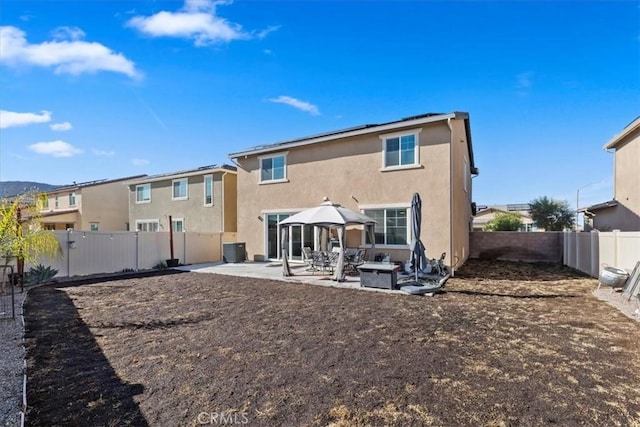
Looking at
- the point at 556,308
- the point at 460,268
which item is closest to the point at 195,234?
the point at 460,268

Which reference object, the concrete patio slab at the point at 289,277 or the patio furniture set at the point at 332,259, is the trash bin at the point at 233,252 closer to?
the concrete patio slab at the point at 289,277

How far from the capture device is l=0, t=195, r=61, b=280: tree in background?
6.97 m

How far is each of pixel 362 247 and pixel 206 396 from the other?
11257 millimetres

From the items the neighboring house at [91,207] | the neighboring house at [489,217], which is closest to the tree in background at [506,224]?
the neighboring house at [489,217]

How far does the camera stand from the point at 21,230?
7875 millimetres

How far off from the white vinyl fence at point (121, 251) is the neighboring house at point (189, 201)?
8.19 feet

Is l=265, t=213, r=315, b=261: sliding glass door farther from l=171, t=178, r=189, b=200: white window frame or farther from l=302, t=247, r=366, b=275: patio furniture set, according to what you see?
l=171, t=178, r=189, b=200: white window frame

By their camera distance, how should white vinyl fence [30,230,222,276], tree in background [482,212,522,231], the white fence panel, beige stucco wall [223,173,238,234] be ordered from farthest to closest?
tree in background [482,212,522,231] < beige stucco wall [223,173,238,234] < white vinyl fence [30,230,222,276] < the white fence panel

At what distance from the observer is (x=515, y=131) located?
1883 cm

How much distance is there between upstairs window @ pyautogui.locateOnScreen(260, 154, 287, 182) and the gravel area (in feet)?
39.2

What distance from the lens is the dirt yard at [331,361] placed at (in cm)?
343

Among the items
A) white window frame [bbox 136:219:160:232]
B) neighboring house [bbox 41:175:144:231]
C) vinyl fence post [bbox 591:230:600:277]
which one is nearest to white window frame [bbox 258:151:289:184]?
white window frame [bbox 136:219:160:232]

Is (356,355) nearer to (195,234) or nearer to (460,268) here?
(460,268)

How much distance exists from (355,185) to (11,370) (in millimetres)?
12422
